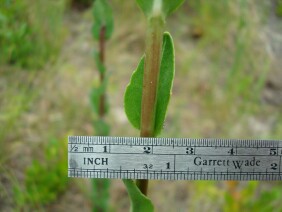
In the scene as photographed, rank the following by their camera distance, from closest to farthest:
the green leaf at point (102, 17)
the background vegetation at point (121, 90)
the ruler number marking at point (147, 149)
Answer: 1. the ruler number marking at point (147, 149)
2. the green leaf at point (102, 17)
3. the background vegetation at point (121, 90)

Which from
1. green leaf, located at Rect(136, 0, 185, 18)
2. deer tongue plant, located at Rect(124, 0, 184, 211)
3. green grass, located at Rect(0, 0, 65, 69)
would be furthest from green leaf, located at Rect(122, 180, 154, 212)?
green grass, located at Rect(0, 0, 65, 69)

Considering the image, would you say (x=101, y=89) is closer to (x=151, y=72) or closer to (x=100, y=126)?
(x=100, y=126)

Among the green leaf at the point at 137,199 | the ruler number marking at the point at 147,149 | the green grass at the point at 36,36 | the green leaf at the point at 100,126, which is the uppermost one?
the green grass at the point at 36,36

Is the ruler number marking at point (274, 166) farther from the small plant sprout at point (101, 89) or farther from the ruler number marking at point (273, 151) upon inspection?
the small plant sprout at point (101, 89)

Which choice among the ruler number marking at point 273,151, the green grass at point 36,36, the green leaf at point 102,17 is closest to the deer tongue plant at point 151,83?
the ruler number marking at point 273,151

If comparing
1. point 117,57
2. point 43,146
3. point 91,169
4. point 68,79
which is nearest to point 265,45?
point 117,57

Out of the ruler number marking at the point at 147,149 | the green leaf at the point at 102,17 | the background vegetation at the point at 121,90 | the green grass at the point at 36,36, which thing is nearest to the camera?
the ruler number marking at the point at 147,149
